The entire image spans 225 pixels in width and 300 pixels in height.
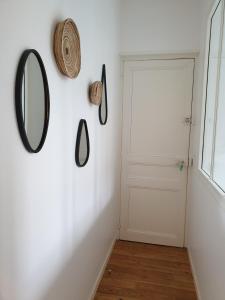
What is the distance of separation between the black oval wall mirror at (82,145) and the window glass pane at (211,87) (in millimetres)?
1002

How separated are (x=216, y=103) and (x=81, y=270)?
1.58 meters

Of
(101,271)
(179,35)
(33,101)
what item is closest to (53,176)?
(33,101)

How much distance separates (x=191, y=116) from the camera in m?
2.59

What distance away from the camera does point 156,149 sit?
2.72 m

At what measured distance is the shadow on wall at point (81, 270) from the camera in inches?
51.1

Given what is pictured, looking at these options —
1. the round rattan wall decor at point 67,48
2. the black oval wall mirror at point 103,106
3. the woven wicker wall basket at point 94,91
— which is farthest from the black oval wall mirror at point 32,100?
the black oval wall mirror at point 103,106

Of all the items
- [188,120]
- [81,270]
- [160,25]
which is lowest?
[81,270]

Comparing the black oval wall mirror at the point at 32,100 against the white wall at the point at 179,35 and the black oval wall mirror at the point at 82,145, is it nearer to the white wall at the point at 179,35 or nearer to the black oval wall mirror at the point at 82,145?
the black oval wall mirror at the point at 82,145

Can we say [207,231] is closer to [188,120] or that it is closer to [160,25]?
[188,120]

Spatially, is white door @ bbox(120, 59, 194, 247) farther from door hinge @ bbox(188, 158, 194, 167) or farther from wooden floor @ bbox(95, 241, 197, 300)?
wooden floor @ bbox(95, 241, 197, 300)

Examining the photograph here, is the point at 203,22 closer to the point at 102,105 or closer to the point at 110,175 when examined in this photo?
the point at 102,105

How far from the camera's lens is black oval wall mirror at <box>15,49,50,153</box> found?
875mm

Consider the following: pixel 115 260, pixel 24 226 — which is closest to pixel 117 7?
pixel 24 226

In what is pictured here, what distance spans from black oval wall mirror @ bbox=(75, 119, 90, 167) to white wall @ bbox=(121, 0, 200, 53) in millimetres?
1460
